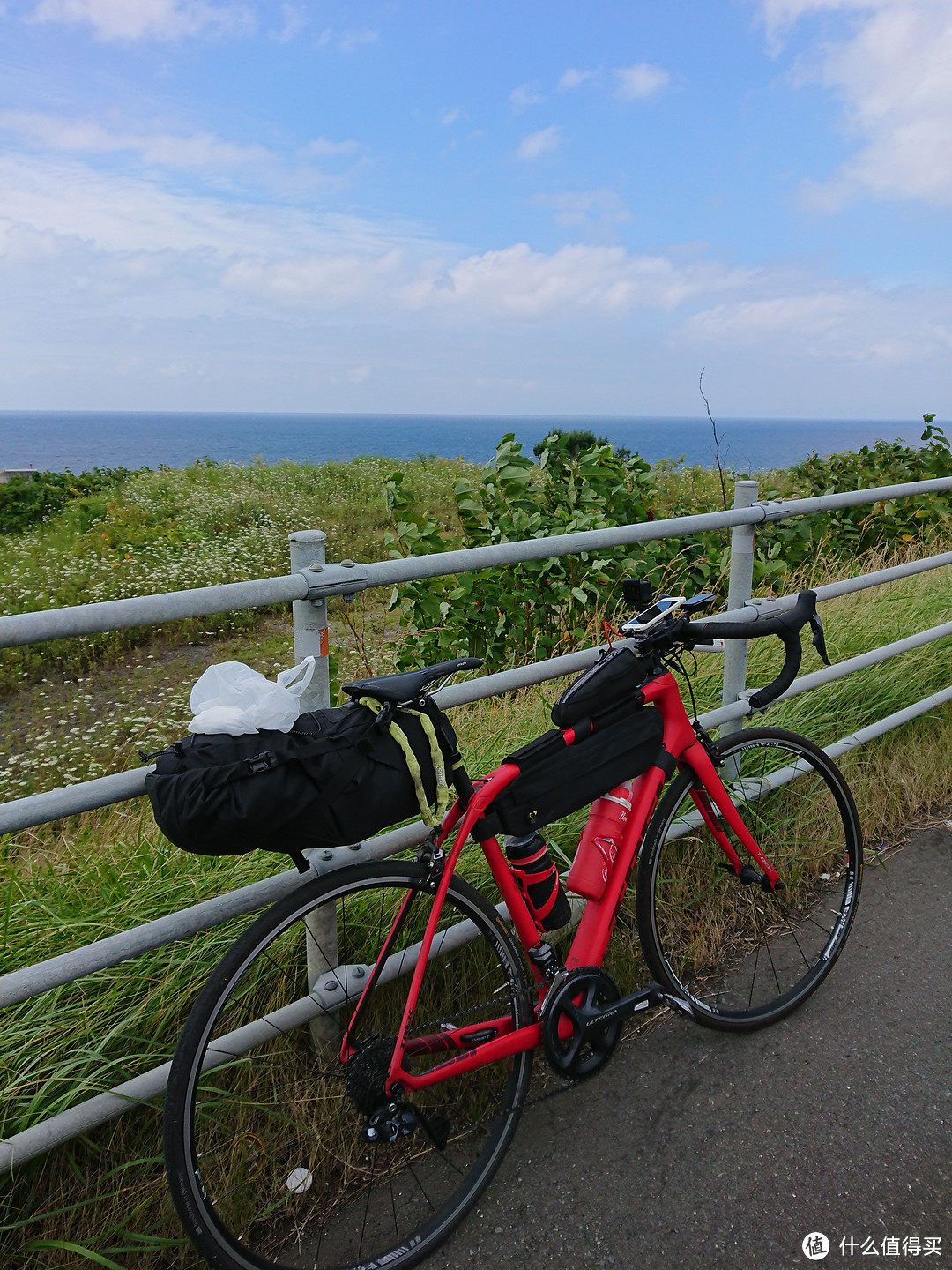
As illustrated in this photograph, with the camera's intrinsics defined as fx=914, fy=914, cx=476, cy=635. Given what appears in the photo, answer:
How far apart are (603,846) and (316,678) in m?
0.82

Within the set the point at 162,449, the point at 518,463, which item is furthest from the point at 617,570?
the point at 162,449

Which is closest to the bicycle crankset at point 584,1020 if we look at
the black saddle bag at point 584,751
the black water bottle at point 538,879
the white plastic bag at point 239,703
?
the black water bottle at point 538,879

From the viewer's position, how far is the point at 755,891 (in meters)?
3.01

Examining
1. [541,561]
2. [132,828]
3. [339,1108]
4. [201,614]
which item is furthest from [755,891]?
[541,561]

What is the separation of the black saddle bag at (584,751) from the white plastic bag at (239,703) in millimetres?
545

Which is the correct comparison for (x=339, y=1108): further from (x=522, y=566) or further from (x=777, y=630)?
(x=522, y=566)

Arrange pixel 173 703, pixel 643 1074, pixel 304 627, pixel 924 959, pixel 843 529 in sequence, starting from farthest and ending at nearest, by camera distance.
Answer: pixel 843 529 → pixel 173 703 → pixel 924 959 → pixel 643 1074 → pixel 304 627

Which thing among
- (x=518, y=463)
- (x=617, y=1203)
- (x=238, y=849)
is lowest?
(x=617, y=1203)

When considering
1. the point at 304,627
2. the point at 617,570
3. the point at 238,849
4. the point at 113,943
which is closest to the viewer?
the point at 238,849

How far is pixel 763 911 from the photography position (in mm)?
3014

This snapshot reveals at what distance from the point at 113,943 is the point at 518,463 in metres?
3.87

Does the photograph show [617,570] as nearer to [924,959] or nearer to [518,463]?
[518,463]

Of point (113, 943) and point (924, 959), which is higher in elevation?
point (113, 943)

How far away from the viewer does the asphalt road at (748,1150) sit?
192 centimetres
